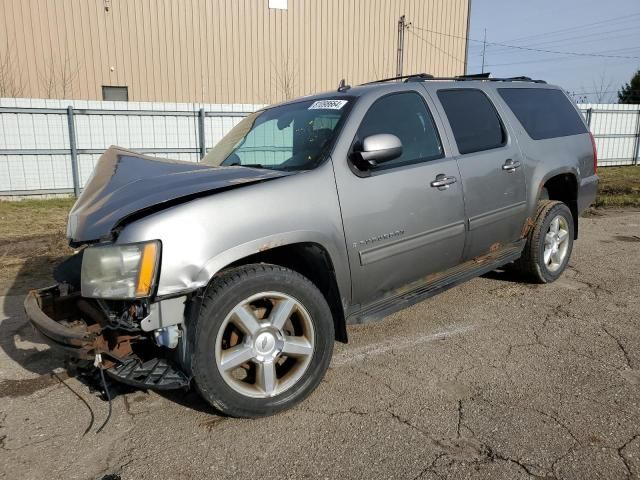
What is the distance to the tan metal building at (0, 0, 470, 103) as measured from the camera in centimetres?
1628

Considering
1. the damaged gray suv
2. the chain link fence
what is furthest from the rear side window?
the chain link fence

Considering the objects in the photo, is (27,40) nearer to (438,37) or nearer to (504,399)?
(438,37)

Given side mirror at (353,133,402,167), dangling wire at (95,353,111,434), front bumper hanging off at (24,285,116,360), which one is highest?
side mirror at (353,133,402,167)

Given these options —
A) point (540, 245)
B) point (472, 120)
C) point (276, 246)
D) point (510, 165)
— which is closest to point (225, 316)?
point (276, 246)

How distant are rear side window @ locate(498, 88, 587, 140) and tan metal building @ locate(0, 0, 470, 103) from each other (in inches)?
598

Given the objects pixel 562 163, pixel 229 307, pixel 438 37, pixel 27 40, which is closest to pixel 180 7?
pixel 27 40

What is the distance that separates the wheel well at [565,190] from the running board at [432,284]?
2.84 feet

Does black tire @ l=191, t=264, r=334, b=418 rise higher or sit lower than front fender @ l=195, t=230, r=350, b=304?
lower

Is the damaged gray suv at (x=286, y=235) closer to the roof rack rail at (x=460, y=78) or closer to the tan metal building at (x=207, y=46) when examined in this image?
the roof rack rail at (x=460, y=78)

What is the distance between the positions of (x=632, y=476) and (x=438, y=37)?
22465 millimetres

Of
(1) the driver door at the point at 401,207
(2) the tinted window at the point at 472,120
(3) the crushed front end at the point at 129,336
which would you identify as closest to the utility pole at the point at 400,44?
(2) the tinted window at the point at 472,120

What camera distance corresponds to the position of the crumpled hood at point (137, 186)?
2.49m

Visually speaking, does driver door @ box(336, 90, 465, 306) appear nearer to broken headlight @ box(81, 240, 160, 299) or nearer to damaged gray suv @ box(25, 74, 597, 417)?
damaged gray suv @ box(25, 74, 597, 417)

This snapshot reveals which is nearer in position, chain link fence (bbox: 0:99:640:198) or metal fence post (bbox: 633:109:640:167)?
chain link fence (bbox: 0:99:640:198)
